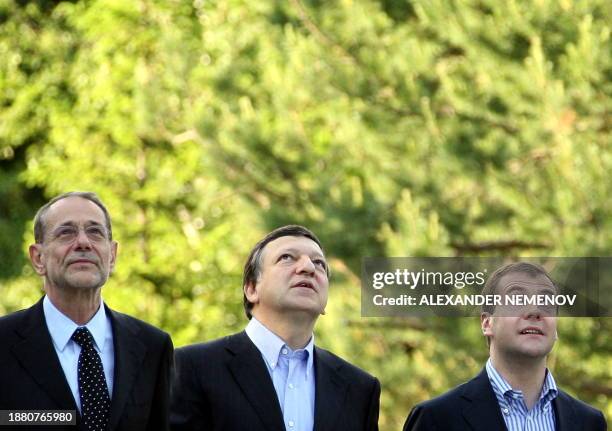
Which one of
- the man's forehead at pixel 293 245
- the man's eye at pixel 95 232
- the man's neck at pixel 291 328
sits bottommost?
the man's neck at pixel 291 328

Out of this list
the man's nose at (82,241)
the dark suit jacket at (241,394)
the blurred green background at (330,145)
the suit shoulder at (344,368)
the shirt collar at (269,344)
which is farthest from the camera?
the blurred green background at (330,145)

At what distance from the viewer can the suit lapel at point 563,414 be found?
4.86 m

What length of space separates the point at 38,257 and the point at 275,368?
82 centimetres

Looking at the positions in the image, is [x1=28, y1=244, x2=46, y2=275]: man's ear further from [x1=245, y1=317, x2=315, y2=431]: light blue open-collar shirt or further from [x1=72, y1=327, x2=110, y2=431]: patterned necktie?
[x1=245, y1=317, x2=315, y2=431]: light blue open-collar shirt

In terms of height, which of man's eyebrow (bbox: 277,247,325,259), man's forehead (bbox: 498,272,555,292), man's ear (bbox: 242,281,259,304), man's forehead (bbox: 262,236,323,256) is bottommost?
man's forehead (bbox: 498,272,555,292)

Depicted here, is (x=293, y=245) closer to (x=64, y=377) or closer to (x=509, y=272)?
(x=509, y=272)

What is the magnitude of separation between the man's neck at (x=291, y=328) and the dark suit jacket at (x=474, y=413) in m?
0.44

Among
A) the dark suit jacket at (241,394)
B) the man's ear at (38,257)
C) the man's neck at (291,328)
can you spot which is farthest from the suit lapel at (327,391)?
the man's ear at (38,257)

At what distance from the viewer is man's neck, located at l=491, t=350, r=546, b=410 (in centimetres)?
482

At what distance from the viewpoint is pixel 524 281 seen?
4855 mm

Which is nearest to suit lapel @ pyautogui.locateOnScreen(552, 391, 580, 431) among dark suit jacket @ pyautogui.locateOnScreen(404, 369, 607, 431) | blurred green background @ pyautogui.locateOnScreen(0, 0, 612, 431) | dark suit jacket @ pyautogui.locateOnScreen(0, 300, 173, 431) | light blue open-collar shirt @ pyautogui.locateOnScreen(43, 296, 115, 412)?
dark suit jacket @ pyautogui.locateOnScreen(404, 369, 607, 431)

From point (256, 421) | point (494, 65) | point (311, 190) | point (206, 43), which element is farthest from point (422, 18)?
point (256, 421)

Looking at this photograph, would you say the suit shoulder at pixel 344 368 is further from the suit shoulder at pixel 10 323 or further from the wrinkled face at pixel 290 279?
the suit shoulder at pixel 10 323

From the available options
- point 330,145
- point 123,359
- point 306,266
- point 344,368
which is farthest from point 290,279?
point 330,145
